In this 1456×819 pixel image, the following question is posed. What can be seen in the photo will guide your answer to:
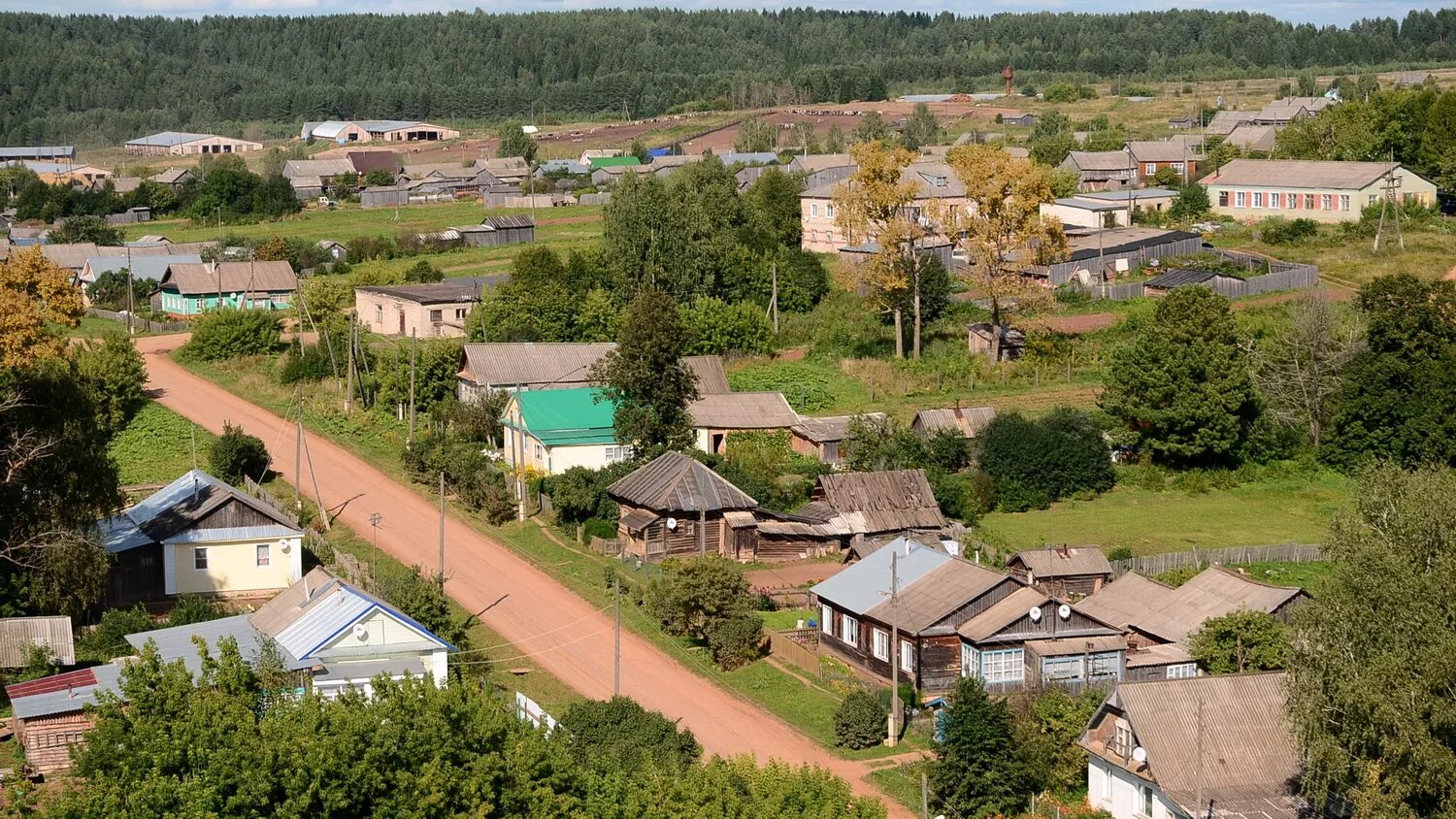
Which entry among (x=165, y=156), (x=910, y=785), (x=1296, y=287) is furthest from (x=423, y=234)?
(x=165, y=156)

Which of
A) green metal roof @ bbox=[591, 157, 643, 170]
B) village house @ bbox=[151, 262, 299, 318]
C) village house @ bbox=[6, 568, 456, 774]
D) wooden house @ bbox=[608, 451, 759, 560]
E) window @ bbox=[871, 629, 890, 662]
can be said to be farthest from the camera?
green metal roof @ bbox=[591, 157, 643, 170]

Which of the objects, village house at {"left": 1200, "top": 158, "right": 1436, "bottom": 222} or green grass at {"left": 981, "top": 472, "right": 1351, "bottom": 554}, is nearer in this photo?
green grass at {"left": 981, "top": 472, "right": 1351, "bottom": 554}

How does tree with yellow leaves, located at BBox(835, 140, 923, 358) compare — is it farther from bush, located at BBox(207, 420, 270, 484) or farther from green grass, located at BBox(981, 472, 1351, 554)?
bush, located at BBox(207, 420, 270, 484)

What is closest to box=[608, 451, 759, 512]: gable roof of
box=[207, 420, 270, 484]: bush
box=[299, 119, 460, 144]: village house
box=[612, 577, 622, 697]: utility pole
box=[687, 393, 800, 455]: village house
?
box=[687, 393, 800, 455]: village house

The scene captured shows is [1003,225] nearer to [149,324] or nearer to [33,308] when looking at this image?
[33,308]

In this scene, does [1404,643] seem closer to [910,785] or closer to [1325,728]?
[1325,728]

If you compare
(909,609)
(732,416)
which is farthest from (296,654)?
(732,416)

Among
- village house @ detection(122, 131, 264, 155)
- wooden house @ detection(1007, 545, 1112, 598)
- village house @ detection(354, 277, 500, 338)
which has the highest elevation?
village house @ detection(122, 131, 264, 155)
